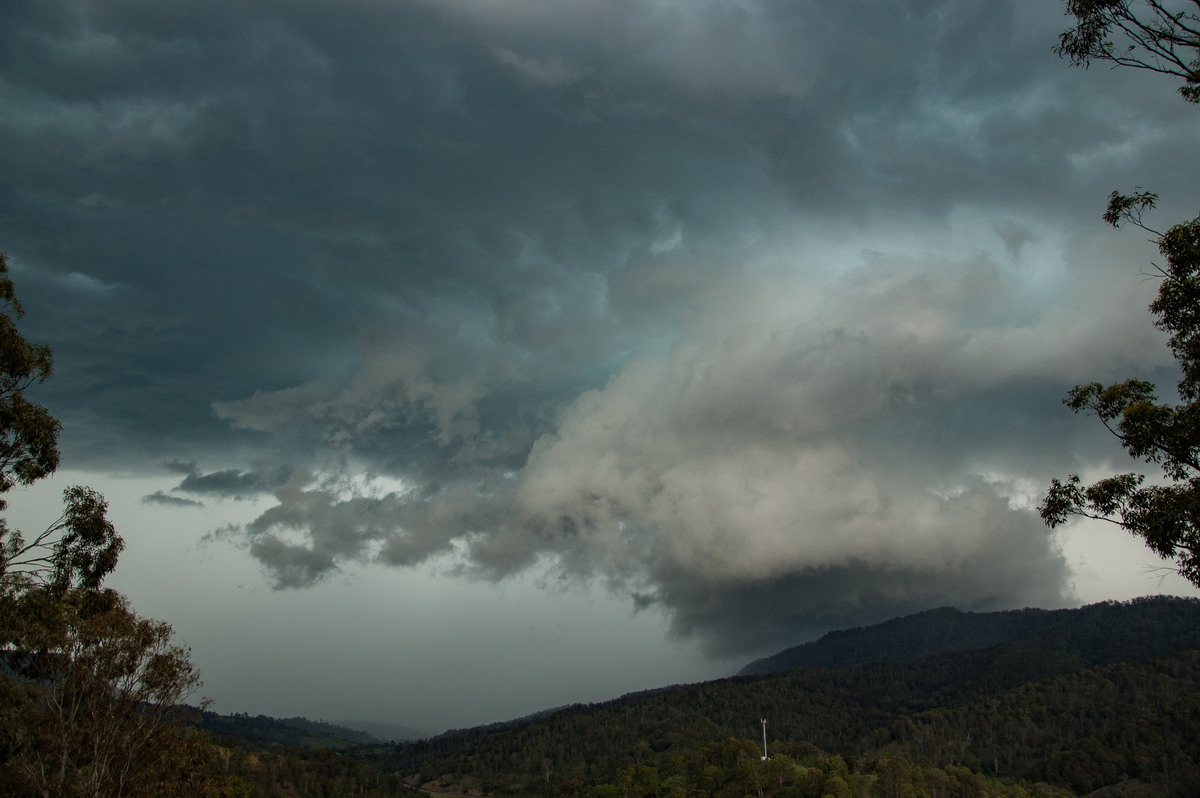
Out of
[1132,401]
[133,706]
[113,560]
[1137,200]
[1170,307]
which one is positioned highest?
[1137,200]

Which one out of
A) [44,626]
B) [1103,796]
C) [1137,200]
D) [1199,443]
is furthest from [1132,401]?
[1103,796]

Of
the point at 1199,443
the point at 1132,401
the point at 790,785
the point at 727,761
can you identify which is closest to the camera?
the point at 1199,443

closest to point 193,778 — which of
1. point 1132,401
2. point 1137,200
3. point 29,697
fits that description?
point 29,697

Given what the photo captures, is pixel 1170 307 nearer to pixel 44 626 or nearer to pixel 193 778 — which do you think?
pixel 44 626

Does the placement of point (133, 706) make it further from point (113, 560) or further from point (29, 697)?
point (113, 560)

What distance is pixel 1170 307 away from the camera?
22.3 metres

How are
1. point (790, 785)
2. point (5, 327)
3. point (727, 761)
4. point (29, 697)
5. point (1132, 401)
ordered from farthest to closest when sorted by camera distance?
1. point (727, 761)
2. point (790, 785)
3. point (29, 697)
4. point (5, 327)
5. point (1132, 401)

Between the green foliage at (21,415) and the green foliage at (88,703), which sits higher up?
the green foliage at (21,415)

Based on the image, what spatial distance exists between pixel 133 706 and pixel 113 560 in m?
9.36

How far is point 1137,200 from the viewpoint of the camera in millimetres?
22203

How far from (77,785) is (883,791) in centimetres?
17838

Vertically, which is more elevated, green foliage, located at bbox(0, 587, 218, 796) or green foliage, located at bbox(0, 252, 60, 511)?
green foliage, located at bbox(0, 252, 60, 511)

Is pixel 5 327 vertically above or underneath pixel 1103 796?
above

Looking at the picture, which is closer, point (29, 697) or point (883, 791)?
point (29, 697)
